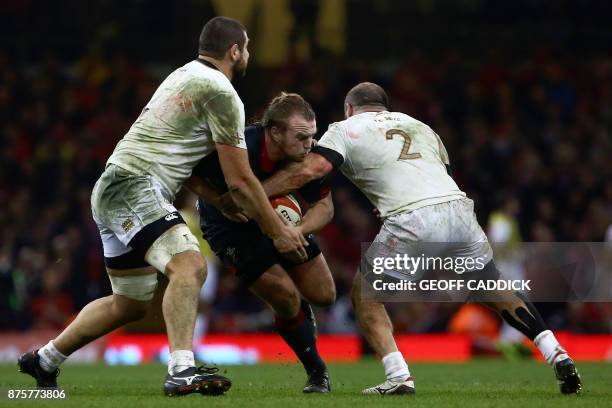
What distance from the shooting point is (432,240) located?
24.8 feet

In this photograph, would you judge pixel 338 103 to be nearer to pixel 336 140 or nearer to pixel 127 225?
pixel 336 140

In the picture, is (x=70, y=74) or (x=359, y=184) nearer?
(x=359, y=184)

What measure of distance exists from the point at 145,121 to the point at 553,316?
9.59 meters

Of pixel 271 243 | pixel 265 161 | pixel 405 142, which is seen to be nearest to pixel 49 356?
pixel 271 243

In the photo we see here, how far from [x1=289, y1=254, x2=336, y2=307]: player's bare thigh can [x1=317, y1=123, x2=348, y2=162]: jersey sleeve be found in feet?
2.65

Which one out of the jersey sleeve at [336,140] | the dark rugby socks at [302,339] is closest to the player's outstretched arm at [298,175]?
the jersey sleeve at [336,140]

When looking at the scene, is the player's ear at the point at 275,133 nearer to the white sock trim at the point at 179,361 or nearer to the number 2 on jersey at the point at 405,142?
the number 2 on jersey at the point at 405,142

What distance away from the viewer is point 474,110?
18516mm

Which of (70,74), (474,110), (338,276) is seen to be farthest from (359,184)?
(70,74)

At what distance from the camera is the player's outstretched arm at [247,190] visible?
691 centimetres

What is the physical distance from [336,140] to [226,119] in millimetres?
1000

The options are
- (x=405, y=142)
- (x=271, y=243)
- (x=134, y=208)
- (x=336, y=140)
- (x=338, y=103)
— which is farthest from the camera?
(x=338, y=103)

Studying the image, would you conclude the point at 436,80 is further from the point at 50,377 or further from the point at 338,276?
the point at 50,377

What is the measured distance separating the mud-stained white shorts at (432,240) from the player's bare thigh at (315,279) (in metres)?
0.45
